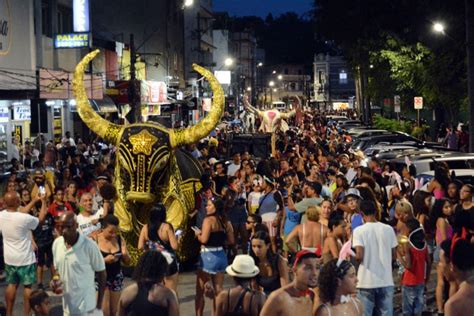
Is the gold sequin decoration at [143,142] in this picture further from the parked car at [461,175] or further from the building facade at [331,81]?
the building facade at [331,81]

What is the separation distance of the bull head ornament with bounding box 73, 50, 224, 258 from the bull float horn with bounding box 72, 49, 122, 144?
0.05 ft

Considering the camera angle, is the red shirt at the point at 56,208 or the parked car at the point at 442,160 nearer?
the red shirt at the point at 56,208

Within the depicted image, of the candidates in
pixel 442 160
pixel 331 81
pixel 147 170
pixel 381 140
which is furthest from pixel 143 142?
pixel 331 81

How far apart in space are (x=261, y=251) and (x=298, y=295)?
5.34 ft

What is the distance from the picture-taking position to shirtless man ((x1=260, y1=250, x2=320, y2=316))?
6180 millimetres

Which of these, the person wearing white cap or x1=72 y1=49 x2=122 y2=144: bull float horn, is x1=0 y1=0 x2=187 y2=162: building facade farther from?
the person wearing white cap

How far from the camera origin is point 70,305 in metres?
8.43

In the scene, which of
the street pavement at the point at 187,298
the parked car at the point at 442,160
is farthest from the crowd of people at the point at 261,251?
the parked car at the point at 442,160

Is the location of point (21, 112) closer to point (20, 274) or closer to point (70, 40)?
point (70, 40)

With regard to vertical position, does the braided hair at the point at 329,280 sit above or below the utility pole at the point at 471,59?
below

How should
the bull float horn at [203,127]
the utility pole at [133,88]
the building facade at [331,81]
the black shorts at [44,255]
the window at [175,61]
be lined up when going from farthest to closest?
the building facade at [331,81] < the window at [175,61] < the utility pole at [133,88] < the bull float horn at [203,127] < the black shorts at [44,255]

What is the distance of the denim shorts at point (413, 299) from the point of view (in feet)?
31.1

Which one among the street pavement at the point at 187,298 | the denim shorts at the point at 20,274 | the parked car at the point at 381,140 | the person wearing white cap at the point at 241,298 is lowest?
the street pavement at the point at 187,298

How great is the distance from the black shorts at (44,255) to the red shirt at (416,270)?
5.51 meters
